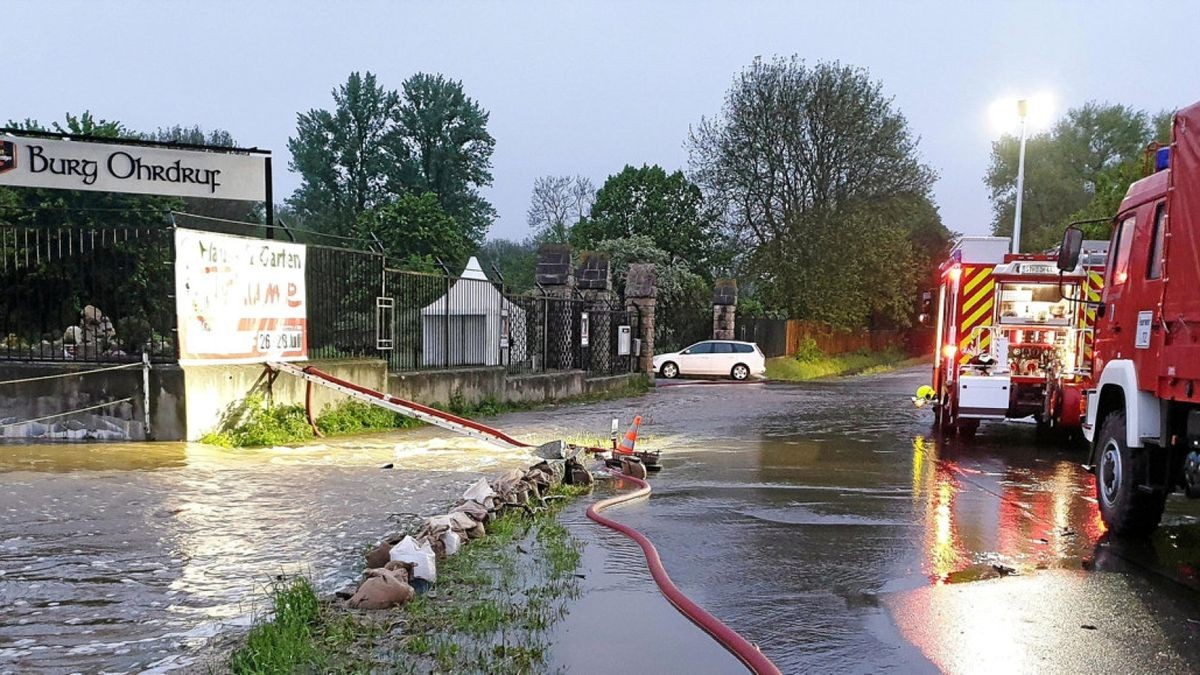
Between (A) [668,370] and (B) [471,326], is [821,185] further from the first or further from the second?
(B) [471,326]

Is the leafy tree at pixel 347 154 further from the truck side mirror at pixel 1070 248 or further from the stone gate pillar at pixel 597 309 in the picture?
the truck side mirror at pixel 1070 248

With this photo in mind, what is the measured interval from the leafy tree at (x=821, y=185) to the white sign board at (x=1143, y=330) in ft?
107

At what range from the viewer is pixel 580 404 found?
2033 cm

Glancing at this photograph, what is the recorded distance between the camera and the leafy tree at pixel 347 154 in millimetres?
64688

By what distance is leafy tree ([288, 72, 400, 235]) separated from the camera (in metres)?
64.7

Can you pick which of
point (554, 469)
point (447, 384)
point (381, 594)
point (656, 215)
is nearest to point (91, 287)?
point (447, 384)

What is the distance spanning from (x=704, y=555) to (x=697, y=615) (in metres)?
1.69

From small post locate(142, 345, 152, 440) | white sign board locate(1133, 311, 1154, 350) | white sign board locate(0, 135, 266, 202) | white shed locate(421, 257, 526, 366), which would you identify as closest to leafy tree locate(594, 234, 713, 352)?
white shed locate(421, 257, 526, 366)

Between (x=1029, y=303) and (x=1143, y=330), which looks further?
(x=1029, y=303)

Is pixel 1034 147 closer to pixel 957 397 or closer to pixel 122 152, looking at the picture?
pixel 957 397

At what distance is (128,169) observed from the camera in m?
12.9

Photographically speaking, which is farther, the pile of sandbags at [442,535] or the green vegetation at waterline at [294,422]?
the green vegetation at waterline at [294,422]

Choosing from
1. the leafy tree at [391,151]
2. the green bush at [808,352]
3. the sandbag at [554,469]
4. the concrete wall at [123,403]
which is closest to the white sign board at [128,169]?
the concrete wall at [123,403]

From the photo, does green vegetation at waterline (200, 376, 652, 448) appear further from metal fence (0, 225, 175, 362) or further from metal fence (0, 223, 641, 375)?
metal fence (0, 225, 175, 362)
